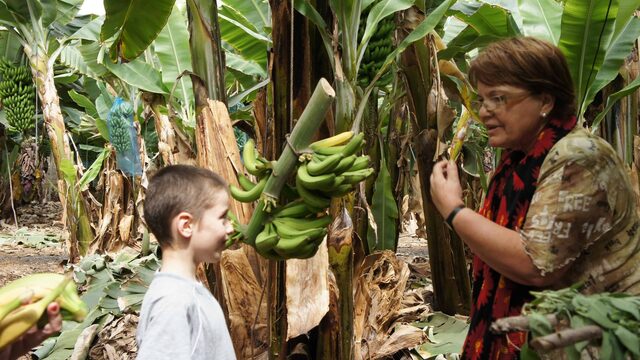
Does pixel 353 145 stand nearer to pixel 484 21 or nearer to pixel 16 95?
pixel 484 21

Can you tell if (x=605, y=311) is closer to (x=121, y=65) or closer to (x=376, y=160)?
(x=376, y=160)

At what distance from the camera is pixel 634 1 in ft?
12.1

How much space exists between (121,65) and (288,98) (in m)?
3.14

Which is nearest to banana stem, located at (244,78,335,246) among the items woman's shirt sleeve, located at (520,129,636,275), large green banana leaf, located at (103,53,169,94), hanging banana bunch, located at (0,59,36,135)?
woman's shirt sleeve, located at (520,129,636,275)

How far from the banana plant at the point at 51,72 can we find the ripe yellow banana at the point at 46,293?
640cm

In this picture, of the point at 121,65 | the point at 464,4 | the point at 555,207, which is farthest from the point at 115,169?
the point at 555,207

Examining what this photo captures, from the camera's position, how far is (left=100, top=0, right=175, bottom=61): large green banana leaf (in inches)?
129

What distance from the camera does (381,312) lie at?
399 cm

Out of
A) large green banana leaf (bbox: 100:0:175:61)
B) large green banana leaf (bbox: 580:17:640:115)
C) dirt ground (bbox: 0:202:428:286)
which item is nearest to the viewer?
large green banana leaf (bbox: 100:0:175:61)

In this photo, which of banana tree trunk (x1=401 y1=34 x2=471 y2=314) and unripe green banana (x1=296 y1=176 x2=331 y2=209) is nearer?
unripe green banana (x1=296 y1=176 x2=331 y2=209)

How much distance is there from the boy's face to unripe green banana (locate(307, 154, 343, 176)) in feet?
0.73

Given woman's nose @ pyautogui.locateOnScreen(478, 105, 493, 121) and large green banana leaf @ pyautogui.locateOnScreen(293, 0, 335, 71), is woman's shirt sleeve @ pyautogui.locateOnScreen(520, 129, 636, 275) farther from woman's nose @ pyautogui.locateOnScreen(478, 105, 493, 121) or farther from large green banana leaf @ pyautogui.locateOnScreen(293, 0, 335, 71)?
large green banana leaf @ pyautogui.locateOnScreen(293, 0, 335, 71)

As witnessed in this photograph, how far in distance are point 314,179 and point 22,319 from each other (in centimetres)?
77

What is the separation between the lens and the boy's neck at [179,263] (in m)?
1.77
